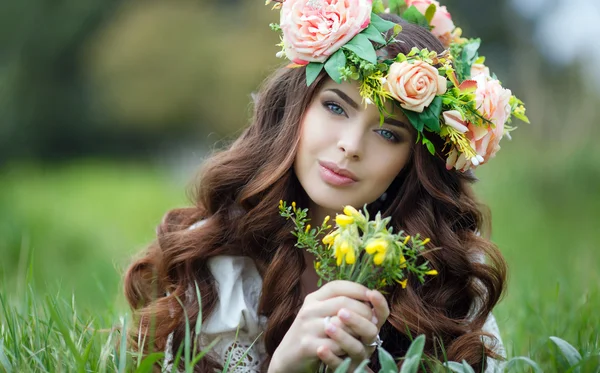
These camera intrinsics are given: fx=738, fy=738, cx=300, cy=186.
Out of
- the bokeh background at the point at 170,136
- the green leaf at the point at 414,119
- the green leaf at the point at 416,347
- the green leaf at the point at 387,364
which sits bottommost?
the bokeh background at the point at 170,136

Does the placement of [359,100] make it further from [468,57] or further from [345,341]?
[345,341]

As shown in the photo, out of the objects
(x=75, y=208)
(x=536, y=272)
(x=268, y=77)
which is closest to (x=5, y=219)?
(x=75, y=208)

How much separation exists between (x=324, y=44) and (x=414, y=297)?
41.4 inches

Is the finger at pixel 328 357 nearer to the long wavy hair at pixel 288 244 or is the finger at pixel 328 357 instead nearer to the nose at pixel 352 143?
the long wavy hair at pixel 288 244

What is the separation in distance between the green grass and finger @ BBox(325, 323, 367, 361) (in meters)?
0.65

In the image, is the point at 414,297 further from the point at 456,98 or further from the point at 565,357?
the point at 456,98

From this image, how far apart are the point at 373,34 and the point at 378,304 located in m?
1.05

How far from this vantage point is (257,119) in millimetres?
3293

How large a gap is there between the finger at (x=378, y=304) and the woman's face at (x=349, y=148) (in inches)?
23.9

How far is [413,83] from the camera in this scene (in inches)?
103

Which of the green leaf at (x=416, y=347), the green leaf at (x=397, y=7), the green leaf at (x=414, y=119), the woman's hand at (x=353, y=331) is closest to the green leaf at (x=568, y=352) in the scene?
the green leaf at (x=416, y=347)

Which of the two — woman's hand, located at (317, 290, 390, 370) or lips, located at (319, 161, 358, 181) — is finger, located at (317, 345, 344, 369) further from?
lips, located at (319, 161, 358, 181)

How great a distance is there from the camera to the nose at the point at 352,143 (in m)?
2.73

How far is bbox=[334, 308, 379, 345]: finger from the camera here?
7.44 ft
